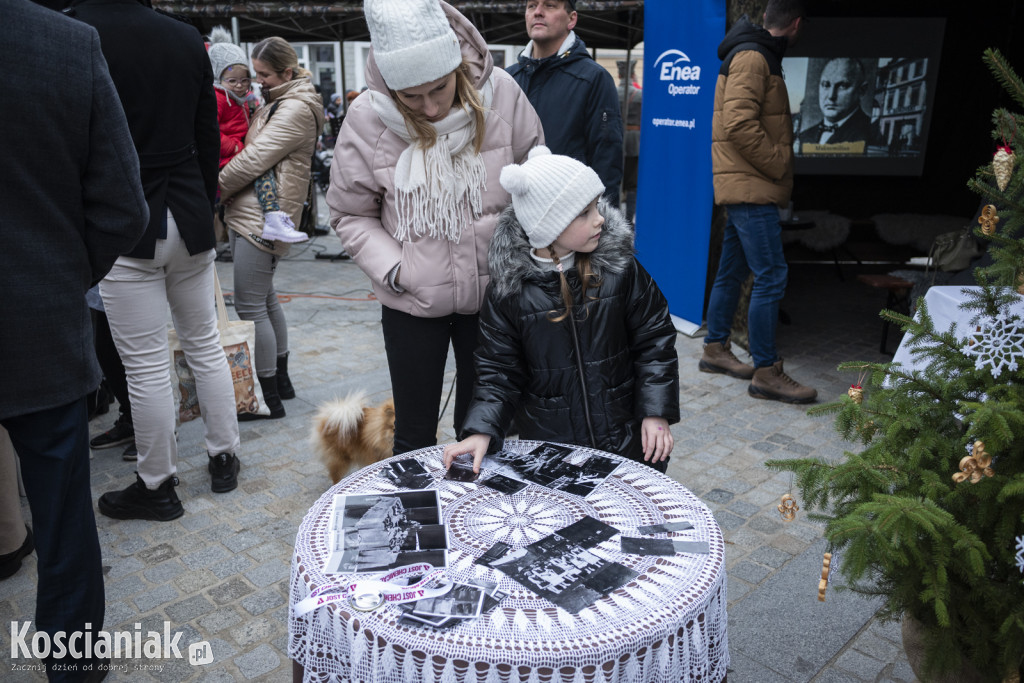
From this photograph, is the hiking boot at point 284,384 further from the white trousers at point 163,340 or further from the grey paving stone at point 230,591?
the grey paving stone at point 230,591

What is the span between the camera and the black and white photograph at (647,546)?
1.66 metres

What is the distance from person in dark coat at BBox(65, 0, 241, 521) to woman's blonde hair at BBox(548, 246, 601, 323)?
1.76 m

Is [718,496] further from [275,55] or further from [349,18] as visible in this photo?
[349,18]

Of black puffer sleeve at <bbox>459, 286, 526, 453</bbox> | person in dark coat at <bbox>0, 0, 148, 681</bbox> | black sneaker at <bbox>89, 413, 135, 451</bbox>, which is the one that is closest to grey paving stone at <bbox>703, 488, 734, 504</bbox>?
black puffer sleeve at <bbox>459, 286, 526, 453</bbox>

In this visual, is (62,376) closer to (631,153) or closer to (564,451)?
(564,451)

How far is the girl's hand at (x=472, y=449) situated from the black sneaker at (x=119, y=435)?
279 cm

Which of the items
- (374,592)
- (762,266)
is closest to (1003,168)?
(374,592)

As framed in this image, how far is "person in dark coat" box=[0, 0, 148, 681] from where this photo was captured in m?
1.95

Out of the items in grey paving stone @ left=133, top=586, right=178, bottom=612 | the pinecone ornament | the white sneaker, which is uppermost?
the pinecone ornament

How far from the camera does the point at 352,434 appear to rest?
137 inches

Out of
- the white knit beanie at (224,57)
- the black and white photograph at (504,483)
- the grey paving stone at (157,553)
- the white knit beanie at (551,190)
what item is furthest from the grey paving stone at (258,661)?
the white knit beanie at (224,57)

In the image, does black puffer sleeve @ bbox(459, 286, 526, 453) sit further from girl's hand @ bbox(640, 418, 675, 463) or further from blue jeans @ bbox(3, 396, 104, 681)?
blue jeans @ bbox(3, 396, 104, 681)

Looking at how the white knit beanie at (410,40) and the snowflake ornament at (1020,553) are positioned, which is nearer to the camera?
the snowflake ornament at (1020,553)

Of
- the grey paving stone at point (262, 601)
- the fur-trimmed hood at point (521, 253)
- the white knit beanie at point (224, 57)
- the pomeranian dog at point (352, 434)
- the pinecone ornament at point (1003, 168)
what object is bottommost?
the grey paving stone at point (262, 601)
